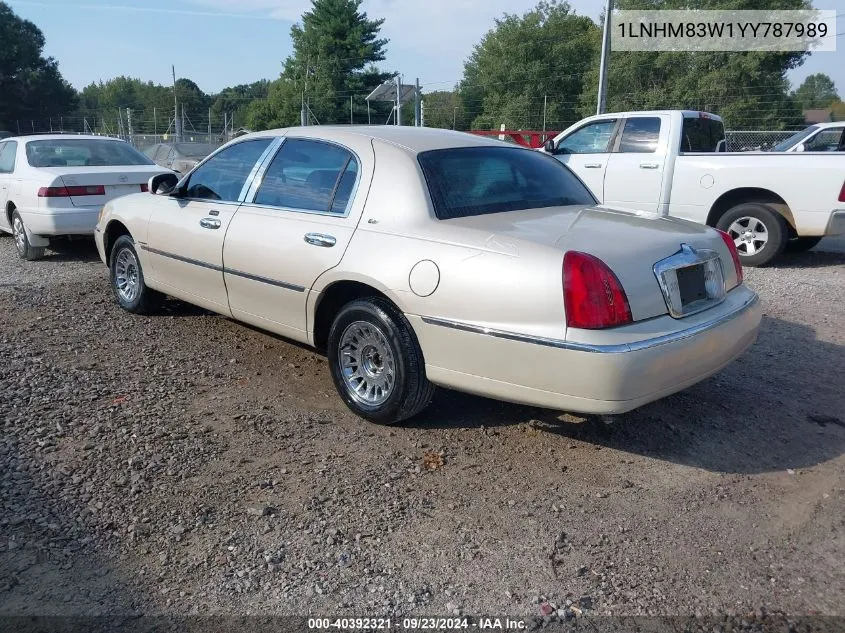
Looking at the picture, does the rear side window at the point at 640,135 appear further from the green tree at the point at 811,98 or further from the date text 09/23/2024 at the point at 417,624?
the green tree at the point at 811,98

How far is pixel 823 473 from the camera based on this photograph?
11.7 feet

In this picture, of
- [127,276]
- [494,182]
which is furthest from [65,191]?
[494,182]

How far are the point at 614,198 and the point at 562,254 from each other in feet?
21.7

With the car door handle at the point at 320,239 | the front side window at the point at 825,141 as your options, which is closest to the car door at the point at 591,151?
the front side window at the point at 825,141

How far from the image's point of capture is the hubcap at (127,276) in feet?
19.8

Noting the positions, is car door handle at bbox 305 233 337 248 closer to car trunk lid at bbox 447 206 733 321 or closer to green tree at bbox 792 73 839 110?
car trunk lid at bbox 447 206 733 321

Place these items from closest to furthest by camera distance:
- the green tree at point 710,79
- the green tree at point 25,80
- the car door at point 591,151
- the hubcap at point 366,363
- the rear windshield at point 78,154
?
1. the hubcap at point 366,363
2. the rear windshield at point 78,154
3. the car door at point 591,151
4. the green tree at point 710,79
5. the green tree at point 25,80

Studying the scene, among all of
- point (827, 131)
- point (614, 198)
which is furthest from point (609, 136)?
point (827, 131)

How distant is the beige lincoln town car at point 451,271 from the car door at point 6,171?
16.5ft

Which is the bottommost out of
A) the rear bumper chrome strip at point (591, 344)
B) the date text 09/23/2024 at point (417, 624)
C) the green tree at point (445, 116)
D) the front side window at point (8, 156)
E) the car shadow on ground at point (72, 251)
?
the date text 09/23/2024 at point (417, 624)

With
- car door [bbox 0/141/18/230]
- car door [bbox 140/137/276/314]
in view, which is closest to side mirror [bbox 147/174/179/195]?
car door [bbox 140/137/276/314]

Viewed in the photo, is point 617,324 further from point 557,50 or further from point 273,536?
point 557,50

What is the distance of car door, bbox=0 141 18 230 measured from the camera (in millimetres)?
9031

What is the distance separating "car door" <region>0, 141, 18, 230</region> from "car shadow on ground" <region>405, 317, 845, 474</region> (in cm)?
718
